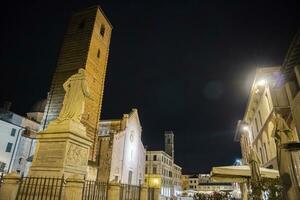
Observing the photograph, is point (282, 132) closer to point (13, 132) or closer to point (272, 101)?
point (272, 101)

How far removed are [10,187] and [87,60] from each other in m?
22.9

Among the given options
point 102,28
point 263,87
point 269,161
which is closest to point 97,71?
point 102,28

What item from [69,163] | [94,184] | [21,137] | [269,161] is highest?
[21,137]

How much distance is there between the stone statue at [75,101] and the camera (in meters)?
8.97

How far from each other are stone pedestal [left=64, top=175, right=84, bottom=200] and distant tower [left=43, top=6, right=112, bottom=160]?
19.9 metres

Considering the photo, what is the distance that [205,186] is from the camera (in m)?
97.6

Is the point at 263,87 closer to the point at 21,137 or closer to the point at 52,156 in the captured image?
the point at 52,156

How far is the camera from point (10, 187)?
6445 millimetres

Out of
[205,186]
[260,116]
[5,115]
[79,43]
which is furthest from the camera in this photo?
[205,186]

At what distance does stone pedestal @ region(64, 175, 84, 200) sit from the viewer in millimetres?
6164

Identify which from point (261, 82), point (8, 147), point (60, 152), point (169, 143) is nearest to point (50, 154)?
point (60, 152)

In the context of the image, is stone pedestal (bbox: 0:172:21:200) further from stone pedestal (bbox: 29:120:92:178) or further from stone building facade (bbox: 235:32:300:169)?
stone building facade (bbox: 235:32:300:169)

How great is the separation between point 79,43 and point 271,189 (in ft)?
90.0

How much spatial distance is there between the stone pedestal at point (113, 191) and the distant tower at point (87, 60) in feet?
59.2
